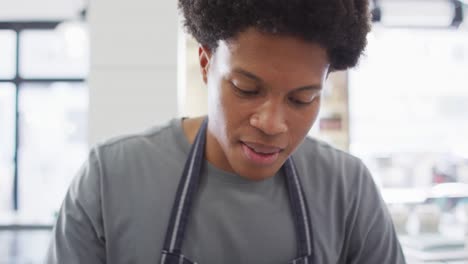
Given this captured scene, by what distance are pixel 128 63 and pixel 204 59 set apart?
4.16ft

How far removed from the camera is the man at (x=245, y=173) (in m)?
0.75

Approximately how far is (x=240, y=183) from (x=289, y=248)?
0.17m

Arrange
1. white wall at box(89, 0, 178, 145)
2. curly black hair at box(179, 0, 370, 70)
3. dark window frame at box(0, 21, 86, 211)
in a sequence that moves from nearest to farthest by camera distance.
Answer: curly black hair at box(179, 0, 370, 70)
white wall at box(89, 0, 178, 145)
dark window frame at box(0, 21, 86, 211)

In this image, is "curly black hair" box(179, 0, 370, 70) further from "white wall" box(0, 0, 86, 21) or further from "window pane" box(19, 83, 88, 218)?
"window pane" box(19, 83, 88, 218)

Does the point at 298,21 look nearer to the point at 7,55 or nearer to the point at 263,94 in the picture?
the point at 263,94

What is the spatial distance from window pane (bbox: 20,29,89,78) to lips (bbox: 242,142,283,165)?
366cm

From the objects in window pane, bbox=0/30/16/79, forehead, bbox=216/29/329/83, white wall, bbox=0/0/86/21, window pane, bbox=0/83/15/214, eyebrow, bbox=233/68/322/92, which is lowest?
window pane, bbox=0/83/15/214

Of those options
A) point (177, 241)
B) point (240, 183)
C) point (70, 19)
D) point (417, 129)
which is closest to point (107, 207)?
point (177, 241)

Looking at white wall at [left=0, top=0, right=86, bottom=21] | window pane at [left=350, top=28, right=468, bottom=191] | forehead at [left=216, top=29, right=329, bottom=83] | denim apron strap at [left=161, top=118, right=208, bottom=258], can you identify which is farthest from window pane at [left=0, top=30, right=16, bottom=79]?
forehead at [left=216, top=29, right=329, bottom=83]

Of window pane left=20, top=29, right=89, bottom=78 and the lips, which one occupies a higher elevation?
window pane left=20, top=29, right=89, bottom=78

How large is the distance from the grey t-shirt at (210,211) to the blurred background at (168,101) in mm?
1110

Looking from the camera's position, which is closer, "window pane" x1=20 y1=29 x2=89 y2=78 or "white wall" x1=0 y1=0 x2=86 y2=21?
"white wall" x1=0 y1=0 x2=86 y2=21

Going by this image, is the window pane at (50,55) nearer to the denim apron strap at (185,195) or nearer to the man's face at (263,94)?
the denim apron strap at (185,195)

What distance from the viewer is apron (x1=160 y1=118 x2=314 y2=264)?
0.91 meters
